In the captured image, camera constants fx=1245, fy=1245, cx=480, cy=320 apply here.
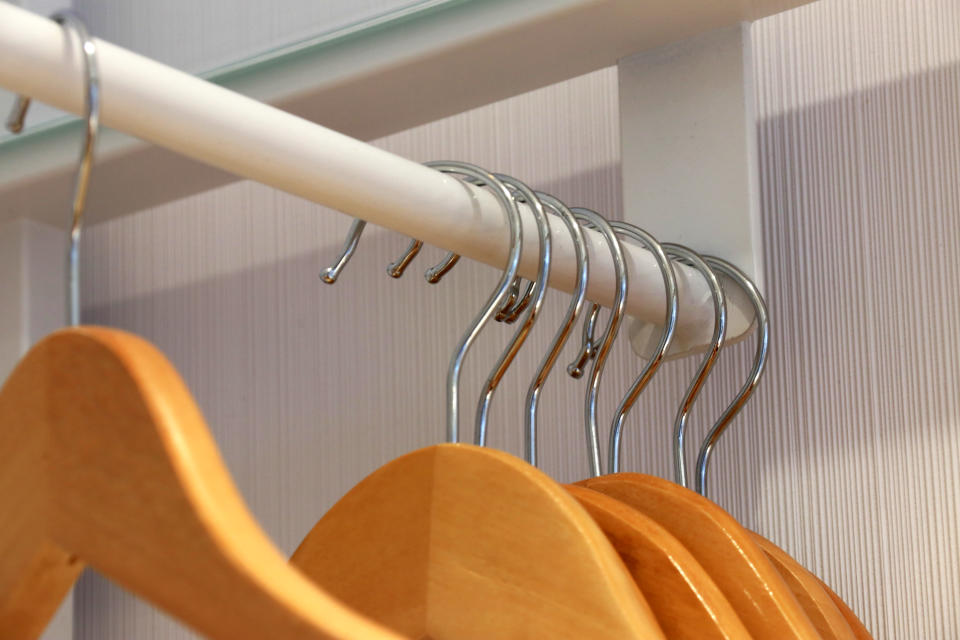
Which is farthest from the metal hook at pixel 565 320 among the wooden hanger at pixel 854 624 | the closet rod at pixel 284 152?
the wooden hanger at pixel 854 624

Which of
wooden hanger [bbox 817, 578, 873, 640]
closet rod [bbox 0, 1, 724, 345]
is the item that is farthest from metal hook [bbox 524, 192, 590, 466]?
wooden hanger [bbox 817, 578, 873, 640]

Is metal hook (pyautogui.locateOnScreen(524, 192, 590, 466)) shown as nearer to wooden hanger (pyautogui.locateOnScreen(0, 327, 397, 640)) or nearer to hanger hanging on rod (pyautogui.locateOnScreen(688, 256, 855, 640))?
hanger hanging on rod (pyautogui.locateOnScreen(688, 256, 855, 640))

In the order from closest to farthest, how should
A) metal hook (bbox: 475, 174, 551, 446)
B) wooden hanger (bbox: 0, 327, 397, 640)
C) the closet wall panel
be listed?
wooden hanger (bbox: 0, 327, 397, 640), metal hook (bbox: 475, 174, 551, 446), the closet wall panel

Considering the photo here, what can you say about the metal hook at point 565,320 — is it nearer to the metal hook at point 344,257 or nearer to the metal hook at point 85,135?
the metal hook at point 344,257

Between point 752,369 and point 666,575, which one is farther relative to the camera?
point 752,369

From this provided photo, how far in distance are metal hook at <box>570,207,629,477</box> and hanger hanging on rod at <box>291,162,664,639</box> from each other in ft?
0.35

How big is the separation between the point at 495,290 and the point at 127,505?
0.69 ft

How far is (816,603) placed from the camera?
43cm

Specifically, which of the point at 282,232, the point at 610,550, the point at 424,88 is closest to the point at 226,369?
the point at 282,232

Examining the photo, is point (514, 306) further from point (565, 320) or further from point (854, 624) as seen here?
point (854, 624)

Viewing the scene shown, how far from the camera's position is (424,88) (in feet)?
1.99

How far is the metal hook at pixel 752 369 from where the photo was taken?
0.51m

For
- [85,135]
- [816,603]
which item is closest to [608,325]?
[816,603]

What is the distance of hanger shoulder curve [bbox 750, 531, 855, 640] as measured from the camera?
0.42 meters
